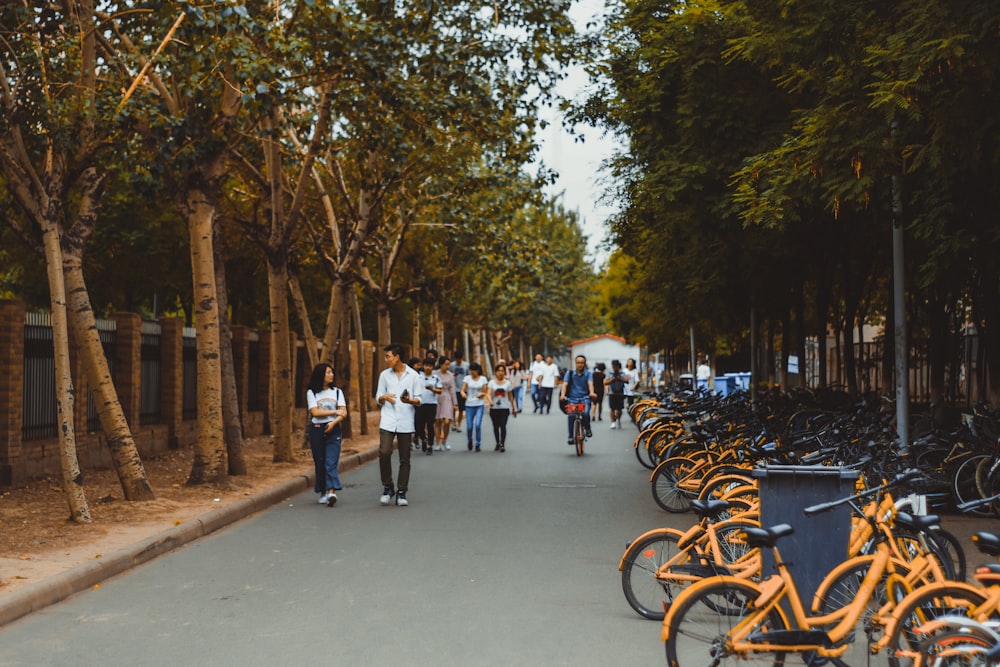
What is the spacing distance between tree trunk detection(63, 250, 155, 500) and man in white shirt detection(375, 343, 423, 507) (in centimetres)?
290

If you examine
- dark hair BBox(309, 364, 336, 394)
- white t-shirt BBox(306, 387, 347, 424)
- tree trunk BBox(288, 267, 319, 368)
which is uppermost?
tree trunk BBox(288, 267, 319, 368)

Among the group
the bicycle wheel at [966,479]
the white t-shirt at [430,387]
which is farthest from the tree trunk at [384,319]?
the bicycle wheel at [966,479]

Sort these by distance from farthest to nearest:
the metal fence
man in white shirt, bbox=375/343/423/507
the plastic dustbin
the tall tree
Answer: the metal fence, man in white shirt, bbox=375/343/423/507, the tall tree, the plastic dustbin

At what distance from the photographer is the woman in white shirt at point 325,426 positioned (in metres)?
13.9

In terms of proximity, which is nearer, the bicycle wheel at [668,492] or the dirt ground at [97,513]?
the dirt ground at [97,513]

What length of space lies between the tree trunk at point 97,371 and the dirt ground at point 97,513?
0.45 metres

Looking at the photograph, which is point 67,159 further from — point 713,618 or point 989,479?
point 989,479

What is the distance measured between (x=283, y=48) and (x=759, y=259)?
39.6 feet

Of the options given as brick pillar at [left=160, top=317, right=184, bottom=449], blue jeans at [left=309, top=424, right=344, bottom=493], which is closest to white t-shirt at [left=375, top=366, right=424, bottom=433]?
blue jeans at [left=309, top=424, right=344, bottom=493]

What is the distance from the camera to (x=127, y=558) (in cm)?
980

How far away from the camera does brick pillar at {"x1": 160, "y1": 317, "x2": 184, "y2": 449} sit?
2077cm

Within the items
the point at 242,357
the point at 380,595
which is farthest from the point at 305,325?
the point at 380,595

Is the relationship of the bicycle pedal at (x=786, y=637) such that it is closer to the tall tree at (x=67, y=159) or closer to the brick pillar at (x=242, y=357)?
the tall tree at (x=67, y=159)

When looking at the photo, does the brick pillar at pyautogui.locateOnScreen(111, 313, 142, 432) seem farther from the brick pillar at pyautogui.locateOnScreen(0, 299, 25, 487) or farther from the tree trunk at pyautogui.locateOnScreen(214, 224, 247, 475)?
the brick pillar at pyautogui.locateOnScreen(0, 299, 25, 487)
